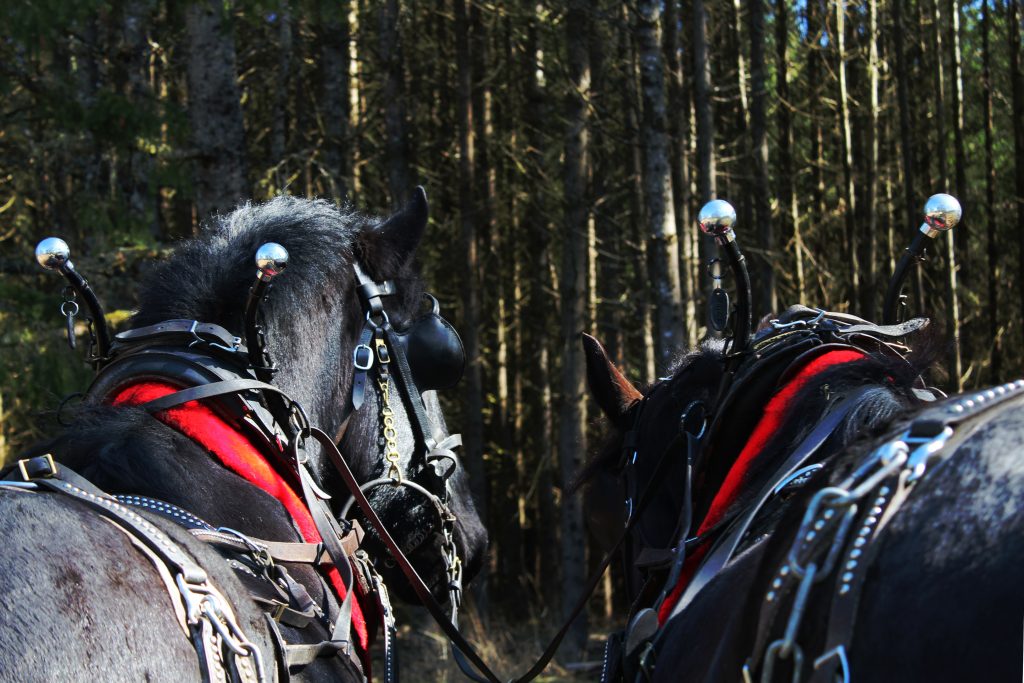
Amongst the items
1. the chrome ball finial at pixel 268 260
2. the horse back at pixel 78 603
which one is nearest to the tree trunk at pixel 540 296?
the chrome ball finial at pixel 268 260

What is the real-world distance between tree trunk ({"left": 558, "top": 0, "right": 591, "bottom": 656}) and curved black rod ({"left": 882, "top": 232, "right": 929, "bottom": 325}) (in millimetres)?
8444

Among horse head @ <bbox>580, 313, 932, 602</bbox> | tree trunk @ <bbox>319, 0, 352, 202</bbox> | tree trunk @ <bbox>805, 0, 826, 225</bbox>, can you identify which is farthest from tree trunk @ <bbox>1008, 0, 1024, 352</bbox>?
horse head @ <bbox>580, 313, 932, 602</bbox>

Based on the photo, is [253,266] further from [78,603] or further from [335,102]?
[335,102]

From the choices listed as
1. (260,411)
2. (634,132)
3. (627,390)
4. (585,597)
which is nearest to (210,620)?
(260,411)

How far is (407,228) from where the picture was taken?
3.00 meters

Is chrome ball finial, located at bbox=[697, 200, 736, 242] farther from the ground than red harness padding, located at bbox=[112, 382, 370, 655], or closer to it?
farther from the ground

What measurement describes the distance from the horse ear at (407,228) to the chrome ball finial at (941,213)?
4.22ft

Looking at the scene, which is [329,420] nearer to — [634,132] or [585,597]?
[585,597]

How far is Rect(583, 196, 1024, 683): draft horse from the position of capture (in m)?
1.16

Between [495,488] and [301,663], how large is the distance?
1674 cm

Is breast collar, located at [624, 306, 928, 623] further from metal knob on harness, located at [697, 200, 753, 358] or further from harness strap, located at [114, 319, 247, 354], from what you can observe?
harness strap, located at [114, 319, 247, 354]

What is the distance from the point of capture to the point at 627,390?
3256 millimetres

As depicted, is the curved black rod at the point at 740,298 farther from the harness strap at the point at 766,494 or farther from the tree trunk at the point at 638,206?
the tree trunk at the point at 638,206

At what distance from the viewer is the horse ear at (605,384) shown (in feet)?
10.5
